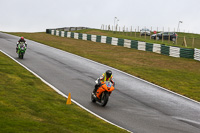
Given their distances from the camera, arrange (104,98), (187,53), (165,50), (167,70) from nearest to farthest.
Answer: (104,98) < (167,70) < (187,53) < (165,50)

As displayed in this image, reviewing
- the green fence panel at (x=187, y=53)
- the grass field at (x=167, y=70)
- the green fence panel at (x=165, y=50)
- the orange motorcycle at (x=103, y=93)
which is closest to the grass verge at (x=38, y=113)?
the orange motorcycle at (x=103, y=93)

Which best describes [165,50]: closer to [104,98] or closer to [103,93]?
[103,93]

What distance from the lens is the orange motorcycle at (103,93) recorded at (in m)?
14.0

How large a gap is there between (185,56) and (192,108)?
20599 millimetres

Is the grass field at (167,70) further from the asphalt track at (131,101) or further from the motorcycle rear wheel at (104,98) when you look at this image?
the motorcycle rear wheel at (104,98)

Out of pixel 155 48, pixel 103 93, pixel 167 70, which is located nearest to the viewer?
pixel 103 93

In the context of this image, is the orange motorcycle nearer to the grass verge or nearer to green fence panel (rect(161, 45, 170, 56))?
the grass verge

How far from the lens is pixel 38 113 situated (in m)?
11.2

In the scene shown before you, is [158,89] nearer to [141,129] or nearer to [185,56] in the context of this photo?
[141,129]

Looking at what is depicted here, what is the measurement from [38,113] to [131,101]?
5.86m

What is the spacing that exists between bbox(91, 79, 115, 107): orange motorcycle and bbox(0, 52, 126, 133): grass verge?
3.98ft

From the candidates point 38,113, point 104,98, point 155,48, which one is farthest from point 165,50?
point 38,113

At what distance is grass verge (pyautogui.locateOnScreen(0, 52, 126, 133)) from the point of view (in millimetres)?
9039

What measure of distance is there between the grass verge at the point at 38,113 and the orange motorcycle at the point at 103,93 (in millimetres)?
1214
